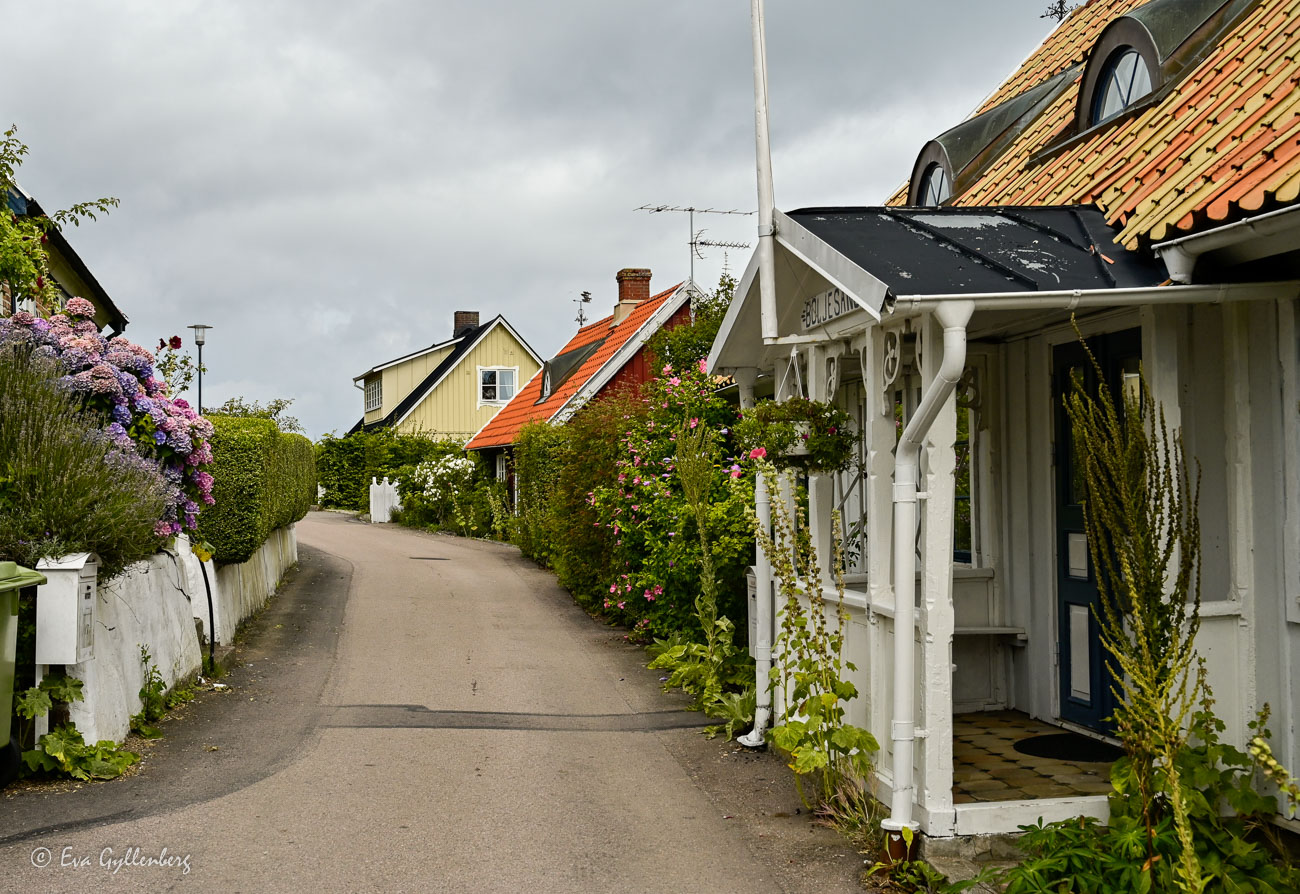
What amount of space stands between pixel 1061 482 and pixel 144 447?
721 centimetres

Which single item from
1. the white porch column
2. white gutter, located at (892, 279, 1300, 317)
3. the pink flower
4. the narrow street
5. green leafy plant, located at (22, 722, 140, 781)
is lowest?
the narrow street

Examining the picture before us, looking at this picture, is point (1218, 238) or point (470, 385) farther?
point (470, 385)

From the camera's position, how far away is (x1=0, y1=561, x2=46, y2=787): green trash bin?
6.57 meters

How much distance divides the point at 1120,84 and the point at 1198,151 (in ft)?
8.31

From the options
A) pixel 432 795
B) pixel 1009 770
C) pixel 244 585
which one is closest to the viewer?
pixel 1009 770

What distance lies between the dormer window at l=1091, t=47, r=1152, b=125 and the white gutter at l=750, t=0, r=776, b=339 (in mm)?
2658

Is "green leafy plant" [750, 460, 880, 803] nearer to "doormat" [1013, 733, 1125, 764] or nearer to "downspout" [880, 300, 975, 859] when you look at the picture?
"downspout" [880, 300, 975, 859]

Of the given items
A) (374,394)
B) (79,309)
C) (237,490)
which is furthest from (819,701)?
(374,394)

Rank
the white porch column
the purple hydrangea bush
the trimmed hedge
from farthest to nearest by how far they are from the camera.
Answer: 1. the trimmed hedge
2. the purple hydrangea bush
3. the white porch column

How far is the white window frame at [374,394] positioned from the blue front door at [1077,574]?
1725 inches

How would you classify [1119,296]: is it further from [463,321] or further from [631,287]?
[463,321]

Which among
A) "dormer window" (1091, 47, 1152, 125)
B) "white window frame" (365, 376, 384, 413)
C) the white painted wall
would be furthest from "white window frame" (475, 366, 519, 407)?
"dormer window" (1091, 47, 1152, 125)

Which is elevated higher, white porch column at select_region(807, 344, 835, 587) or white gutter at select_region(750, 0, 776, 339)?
white gutter at select_region(750, 0, 776, 339)

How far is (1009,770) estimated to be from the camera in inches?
247
